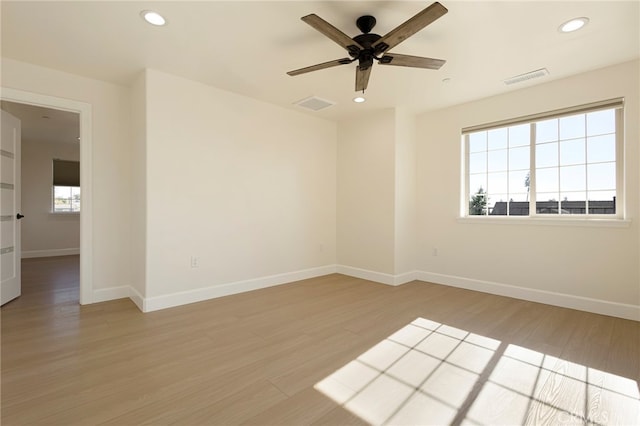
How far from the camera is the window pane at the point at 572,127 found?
137 inches

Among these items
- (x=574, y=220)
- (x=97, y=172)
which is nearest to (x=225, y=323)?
(x=97, y=172)

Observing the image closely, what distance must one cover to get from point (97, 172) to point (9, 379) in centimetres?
232

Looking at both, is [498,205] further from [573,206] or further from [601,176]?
[601,176]

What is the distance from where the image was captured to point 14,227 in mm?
3674

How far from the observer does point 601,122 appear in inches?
132

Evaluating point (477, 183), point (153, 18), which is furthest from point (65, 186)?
point (477, 183)

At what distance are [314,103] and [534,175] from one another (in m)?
3.00

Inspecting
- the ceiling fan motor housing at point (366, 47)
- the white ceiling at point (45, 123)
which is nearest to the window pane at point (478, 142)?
the ceiling fan motor housing at point (366, 47)

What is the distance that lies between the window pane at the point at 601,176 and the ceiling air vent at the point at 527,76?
117 cm

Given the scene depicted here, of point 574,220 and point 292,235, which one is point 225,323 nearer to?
point 292,235

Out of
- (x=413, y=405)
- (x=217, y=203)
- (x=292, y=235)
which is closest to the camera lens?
(x=413, y=405)

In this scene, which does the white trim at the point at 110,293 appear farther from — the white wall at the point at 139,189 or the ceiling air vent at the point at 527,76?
the ceiling air vent at the point at 527,76

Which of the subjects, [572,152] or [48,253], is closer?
[572,152]

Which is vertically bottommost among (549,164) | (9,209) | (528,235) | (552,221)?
(528,235)
